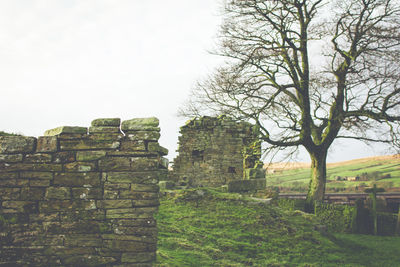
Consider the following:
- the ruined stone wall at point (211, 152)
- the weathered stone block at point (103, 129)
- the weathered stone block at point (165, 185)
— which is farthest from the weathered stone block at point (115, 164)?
the ruined stone wall at point (211, 152)

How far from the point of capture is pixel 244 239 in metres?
8.95

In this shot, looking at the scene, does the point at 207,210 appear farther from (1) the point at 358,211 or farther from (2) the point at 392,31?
(2) the point at 392,31

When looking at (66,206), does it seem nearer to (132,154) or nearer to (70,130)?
(70,130)

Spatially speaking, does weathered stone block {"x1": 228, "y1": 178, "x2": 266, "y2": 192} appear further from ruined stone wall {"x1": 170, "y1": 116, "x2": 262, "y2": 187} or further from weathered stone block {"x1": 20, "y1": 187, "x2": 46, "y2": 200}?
weathered stone block {"x1": 20, "y1": 187, "x2": 46, "y2": 200}

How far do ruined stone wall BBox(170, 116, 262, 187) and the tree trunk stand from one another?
12.2 ft

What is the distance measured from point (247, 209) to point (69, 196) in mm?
6605

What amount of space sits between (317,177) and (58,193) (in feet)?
46.0

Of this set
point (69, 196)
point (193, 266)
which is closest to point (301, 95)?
point (193, 266)

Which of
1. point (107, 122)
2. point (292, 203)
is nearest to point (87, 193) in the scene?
point (107, 122)

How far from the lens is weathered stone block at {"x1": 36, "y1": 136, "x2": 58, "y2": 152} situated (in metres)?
5.64

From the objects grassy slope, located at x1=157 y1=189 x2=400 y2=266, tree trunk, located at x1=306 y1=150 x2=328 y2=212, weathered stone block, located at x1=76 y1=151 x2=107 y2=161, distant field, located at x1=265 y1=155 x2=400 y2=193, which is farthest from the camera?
distant field, located at x1=265 y1=155 x2=400 y2=193

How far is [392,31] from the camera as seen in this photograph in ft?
51.1

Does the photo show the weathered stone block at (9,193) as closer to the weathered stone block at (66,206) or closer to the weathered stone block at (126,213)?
the weathered stone block at (66,206)

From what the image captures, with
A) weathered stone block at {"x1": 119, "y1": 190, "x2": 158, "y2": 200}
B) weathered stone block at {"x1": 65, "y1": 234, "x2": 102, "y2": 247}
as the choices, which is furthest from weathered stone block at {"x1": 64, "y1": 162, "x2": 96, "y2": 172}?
weathered stone block at {"x1": 65, "y1": 234, "x2": 102, "y2": 247}
